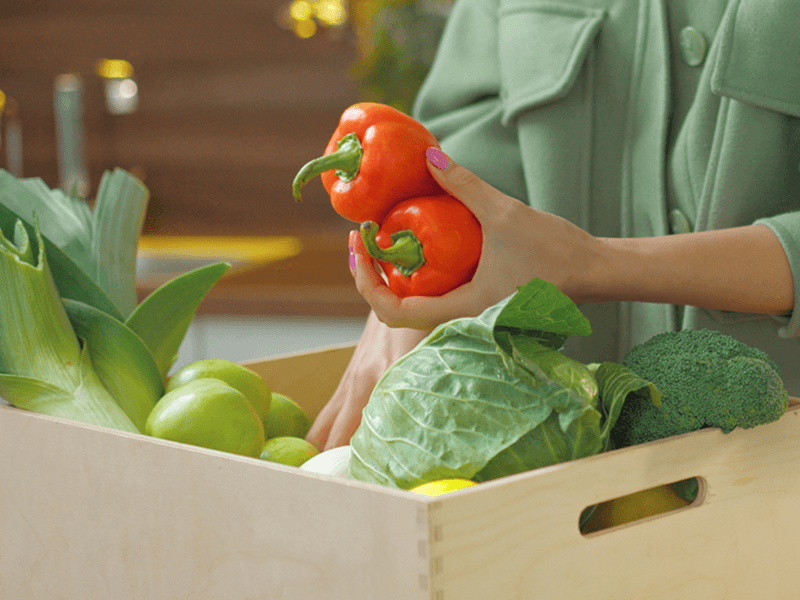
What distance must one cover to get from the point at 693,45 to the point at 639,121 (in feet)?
0.37

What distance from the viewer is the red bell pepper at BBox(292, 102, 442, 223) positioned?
684mm

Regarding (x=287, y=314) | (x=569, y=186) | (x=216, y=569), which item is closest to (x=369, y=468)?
(x=216, y=569)

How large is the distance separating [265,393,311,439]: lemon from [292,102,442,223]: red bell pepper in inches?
10.7

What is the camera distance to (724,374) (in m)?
0.61

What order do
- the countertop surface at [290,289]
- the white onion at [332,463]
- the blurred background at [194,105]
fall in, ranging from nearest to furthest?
the white onion at [332,463]
the countertop surface at [290,289]
the blurred background at [194,105]

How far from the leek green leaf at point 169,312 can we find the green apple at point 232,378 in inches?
1.8

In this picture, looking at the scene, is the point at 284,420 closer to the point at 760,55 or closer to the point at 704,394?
the point at 704,394

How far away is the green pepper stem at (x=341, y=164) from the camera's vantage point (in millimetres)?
682

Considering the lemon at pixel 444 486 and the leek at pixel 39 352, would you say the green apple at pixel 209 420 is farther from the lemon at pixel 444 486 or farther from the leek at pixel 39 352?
the lemon at pixel 444 486

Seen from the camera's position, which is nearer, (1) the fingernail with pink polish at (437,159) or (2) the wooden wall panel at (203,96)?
(1) the fingernail with pink polish at (437,159)

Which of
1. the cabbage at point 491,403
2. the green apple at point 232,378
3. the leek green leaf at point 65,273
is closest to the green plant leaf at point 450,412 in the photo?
the cabbage at point 491,403

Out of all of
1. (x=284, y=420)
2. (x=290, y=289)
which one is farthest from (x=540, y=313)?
(x=290, y=289)

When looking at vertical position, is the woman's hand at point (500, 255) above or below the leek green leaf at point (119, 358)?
above

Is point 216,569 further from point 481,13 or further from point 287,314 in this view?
point 287,314
